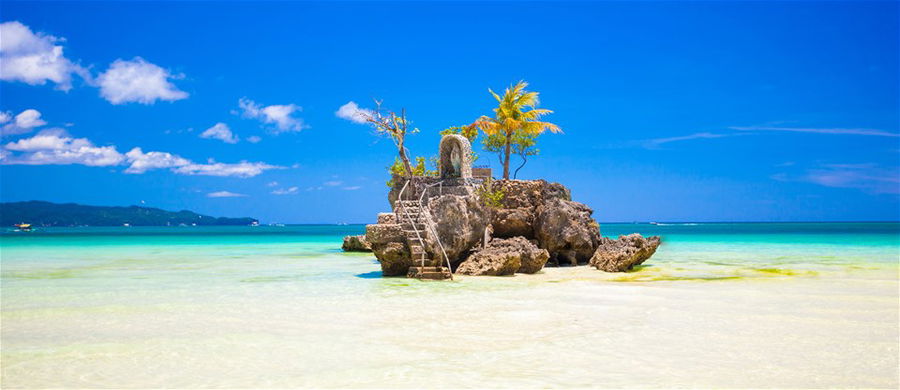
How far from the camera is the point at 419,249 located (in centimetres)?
1338

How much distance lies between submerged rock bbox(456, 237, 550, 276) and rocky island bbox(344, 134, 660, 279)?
0.08 ft

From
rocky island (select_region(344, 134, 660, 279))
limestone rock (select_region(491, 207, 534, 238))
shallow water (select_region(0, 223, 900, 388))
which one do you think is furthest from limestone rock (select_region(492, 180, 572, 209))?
shallow water (select_region(0, 223, 900, 388))

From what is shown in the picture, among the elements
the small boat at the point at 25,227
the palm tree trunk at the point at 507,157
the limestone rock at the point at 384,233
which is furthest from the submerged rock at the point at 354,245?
the small boat at the point at 25,227

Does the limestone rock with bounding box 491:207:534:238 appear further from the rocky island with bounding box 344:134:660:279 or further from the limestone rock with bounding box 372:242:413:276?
the limestone rock with bounding box 372:242:413:276

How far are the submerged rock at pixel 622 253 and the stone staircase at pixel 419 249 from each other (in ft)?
15.1

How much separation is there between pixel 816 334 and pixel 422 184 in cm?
949

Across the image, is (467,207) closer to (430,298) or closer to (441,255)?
(441,255)

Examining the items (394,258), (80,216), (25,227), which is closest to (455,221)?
(394,258)

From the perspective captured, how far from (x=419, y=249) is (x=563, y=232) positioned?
16.1 ft

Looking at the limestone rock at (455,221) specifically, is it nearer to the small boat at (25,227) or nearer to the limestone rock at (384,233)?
the limestone rock at (384,233)

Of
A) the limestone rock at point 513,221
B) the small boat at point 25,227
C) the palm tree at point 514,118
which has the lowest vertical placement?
the limestone rock at point 513,221

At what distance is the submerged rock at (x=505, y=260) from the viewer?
13875mm

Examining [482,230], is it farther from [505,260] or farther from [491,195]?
[491,195]

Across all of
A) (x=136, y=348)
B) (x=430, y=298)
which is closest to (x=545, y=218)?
(x=430, y=298)
